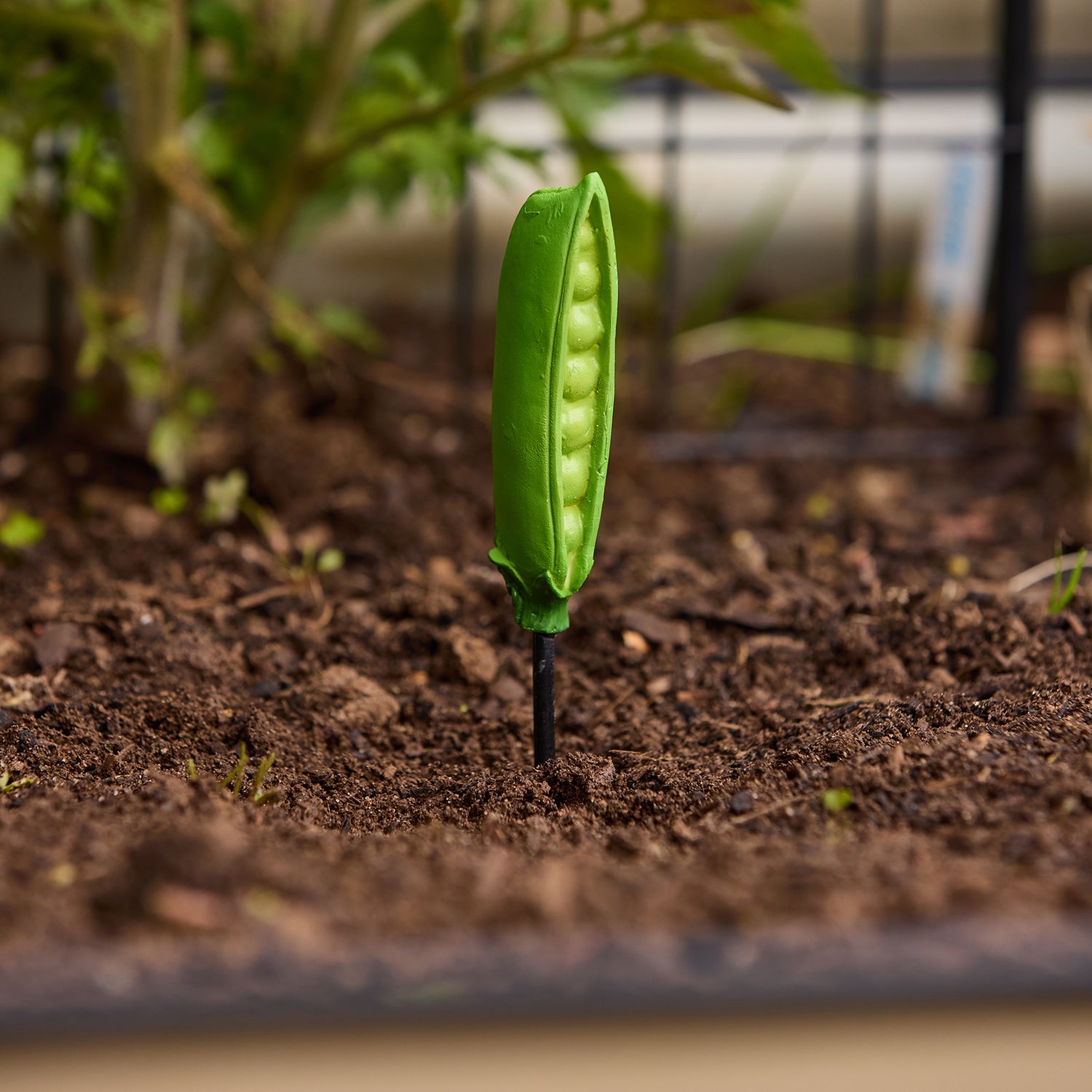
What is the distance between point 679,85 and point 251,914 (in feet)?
4.43

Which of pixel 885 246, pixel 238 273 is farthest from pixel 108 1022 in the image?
pixel 885 246

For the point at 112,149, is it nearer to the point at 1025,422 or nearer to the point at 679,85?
the point at 679,85

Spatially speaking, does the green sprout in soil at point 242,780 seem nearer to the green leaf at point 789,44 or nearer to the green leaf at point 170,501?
the green leaf at point 170,501

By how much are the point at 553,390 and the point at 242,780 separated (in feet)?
1.04

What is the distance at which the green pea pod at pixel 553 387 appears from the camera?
60cm

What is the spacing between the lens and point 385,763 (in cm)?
77

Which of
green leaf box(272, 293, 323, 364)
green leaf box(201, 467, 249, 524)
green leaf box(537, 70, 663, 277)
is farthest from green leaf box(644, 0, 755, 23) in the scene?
green leaf box(201, 467, 249, 524)

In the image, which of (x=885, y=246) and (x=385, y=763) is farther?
(x=885, y=246)

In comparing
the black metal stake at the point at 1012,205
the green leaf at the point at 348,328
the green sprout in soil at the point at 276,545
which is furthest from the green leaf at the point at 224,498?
the black metal stake at the point at 1012,205

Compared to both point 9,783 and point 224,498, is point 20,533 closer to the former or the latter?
point 224,498

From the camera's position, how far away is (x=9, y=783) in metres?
0.70

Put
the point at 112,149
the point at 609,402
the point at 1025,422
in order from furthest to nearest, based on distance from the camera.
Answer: the point at 1025,422 → the point at 112,149 → the point at 609,402


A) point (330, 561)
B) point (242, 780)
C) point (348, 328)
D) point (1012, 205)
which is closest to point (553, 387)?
point (242, 780)

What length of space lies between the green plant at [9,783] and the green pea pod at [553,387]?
312mm
